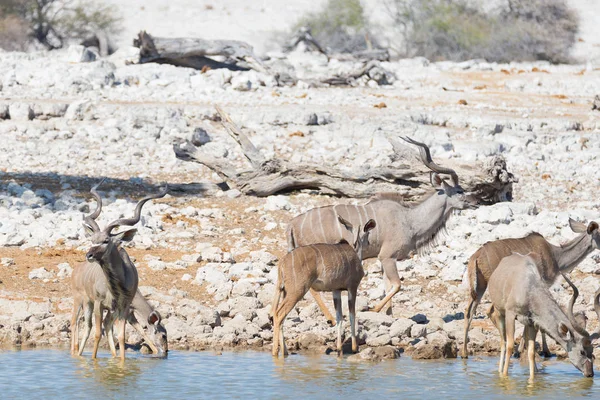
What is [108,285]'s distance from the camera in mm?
8172

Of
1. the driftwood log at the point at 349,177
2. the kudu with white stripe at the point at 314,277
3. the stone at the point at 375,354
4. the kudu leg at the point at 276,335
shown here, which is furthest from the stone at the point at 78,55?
the stone at the point at 375,354

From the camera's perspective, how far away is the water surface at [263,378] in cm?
754

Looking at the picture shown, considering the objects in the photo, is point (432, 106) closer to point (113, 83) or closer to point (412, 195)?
point (113, 83)

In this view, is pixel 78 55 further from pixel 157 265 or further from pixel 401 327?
pixel 401 327

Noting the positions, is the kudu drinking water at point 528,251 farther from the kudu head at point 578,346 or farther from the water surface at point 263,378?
the kudu head at point 578,346

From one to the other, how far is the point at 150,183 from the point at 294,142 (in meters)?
3.25

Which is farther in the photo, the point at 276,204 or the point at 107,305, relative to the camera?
the point at 276,204

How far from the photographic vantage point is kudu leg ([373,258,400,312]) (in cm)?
966

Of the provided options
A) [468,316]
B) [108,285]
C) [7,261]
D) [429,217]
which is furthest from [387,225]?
[7,261]

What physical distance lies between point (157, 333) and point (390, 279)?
2.39m

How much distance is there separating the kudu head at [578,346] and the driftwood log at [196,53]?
53.9ft

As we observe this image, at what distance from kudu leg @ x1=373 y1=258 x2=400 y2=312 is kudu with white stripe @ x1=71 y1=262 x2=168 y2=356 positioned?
2098 millimetres

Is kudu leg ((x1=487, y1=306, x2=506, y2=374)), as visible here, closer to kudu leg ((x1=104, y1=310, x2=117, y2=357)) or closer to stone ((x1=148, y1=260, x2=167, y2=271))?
kudu leg ((x1=104, y1=310, x2=117, y2=357))

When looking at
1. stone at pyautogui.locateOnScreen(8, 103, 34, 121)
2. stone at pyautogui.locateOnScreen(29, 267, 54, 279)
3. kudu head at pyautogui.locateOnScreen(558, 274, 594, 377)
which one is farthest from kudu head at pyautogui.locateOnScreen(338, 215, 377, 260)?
stone at pyautogui.locateOnScreen(8, 103, 34, 121)
